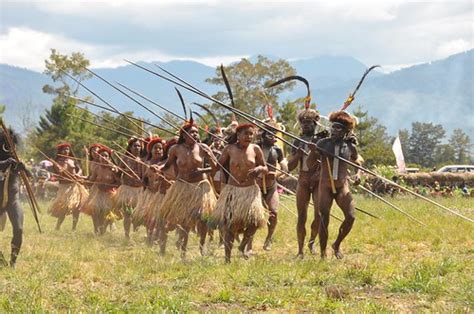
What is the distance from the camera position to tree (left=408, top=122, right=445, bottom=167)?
73.1 m

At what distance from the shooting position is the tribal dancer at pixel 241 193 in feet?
25.4

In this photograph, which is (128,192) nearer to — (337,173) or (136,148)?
(136,148)

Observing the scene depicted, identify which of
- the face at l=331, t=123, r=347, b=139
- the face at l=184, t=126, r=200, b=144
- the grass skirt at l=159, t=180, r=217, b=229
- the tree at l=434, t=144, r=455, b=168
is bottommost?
the grass skirt at l=159, t=180, r=217, b=229

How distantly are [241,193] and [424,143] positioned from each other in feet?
233

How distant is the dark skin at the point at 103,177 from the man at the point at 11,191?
12.1 feet

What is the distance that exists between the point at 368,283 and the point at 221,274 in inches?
51.1

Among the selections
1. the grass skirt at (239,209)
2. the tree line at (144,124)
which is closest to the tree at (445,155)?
the tree line at (144,124)

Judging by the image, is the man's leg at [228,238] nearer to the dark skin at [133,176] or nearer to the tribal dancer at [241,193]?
the tribal dancer at [241,193]

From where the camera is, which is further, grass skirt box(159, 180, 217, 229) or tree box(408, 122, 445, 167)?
tree box(408, 122, 445, 167)

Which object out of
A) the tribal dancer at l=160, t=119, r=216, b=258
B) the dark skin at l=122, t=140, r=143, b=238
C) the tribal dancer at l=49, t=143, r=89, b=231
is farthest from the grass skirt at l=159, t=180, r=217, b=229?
the tribal dancer at l=49, t=143, r=89, b=231

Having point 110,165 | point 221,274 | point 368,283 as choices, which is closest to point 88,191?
point 110,165

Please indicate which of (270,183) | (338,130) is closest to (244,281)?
(338,130)

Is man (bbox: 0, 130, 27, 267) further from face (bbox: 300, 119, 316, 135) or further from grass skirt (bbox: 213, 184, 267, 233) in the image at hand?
face (bbox: 300, 119, 316, 135)

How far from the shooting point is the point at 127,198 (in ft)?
36.5
